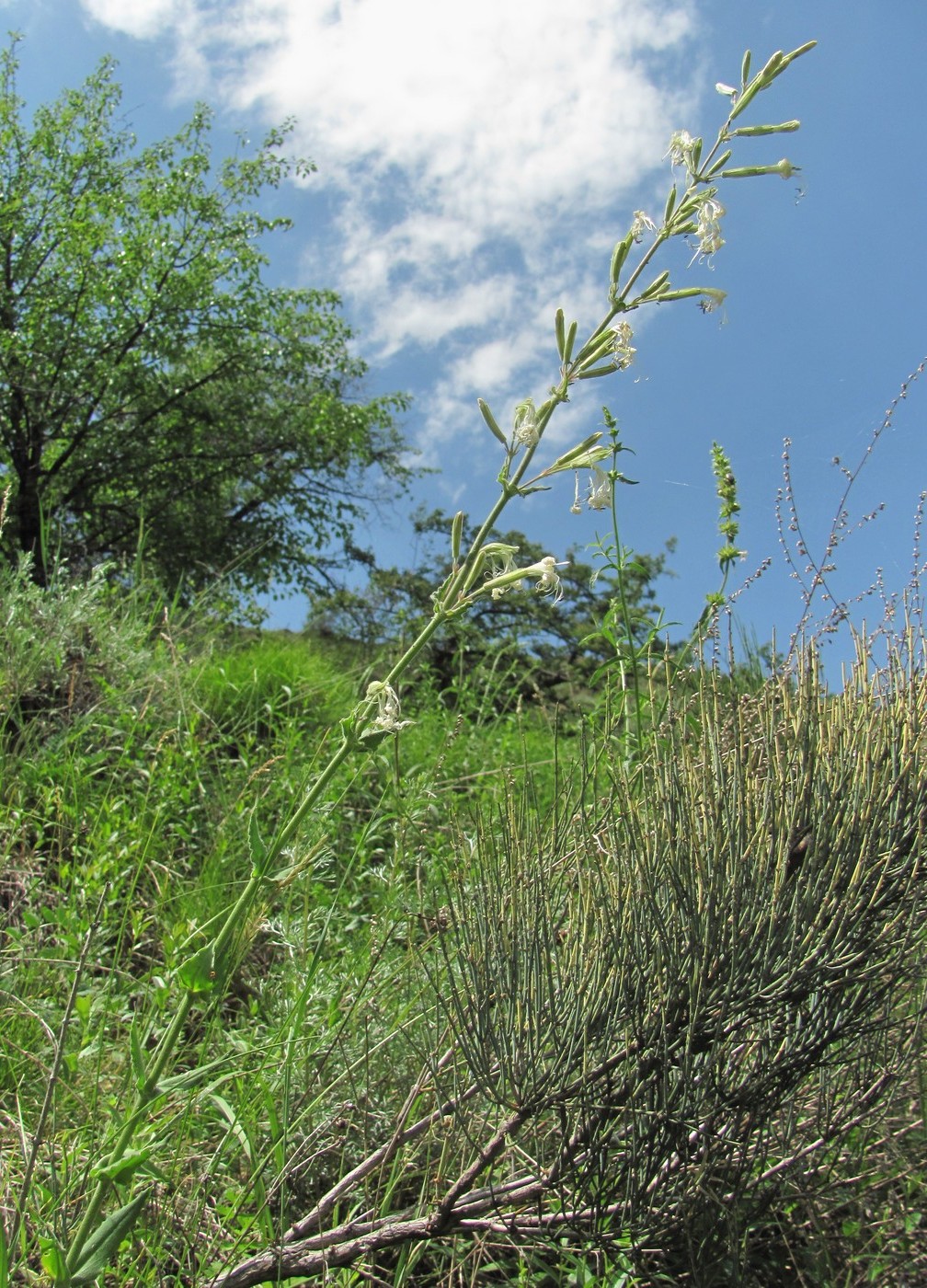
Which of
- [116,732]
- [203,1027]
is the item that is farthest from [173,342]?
[203,1027]

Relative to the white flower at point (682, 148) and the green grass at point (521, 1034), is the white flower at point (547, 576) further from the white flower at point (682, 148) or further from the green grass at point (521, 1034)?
the white flower at point (682, 148)

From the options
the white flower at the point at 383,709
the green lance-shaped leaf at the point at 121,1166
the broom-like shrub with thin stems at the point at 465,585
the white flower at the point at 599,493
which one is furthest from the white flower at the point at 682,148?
the green lance-shaped leaf at the point at 121,1166

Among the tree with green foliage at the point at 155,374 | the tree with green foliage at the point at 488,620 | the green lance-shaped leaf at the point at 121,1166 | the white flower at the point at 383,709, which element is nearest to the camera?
the green lance-shaped leaf at the point at 121,1166

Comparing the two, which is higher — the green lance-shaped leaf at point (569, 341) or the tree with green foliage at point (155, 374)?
the tree with green foliage at point (155, 374)

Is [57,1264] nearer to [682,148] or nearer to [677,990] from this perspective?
[677,990]

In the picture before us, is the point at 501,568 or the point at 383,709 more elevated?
the point at 501,568

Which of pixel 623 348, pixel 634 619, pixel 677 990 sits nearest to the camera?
pixel 623 348

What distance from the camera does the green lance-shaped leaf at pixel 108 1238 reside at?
1.27m

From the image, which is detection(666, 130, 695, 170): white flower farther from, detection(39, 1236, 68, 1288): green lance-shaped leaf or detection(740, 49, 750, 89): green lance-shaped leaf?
detection(39, 1236, 68, 1288): green lance-shaped leaf

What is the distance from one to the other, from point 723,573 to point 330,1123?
69.2 inches

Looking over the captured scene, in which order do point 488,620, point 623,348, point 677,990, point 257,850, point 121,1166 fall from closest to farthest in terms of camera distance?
1. point 121,1166
2. point 257,850
3. point 623,348
4. point 677,990
5. point 488,620

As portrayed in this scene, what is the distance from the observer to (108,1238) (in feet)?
4.21

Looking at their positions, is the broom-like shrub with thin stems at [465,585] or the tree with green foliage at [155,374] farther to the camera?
the tree with green foliage at [155,374]

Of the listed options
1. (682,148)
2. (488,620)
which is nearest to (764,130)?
(682,148)
